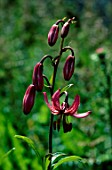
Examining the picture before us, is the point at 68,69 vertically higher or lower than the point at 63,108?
higher

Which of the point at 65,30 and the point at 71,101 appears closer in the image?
the point at 65,30

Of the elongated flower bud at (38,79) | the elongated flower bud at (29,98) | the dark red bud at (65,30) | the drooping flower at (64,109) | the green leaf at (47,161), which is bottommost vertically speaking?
the green leaf at (47,161)

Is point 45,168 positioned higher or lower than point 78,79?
A: lower

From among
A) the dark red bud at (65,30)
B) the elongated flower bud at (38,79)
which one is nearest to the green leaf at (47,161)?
the elongated flower bud at (38,79)

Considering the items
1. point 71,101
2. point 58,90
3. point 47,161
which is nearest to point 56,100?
point 58,90

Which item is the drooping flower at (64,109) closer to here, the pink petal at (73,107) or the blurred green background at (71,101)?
the pink petal at (73,107)

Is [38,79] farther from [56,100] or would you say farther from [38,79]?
[56,100]

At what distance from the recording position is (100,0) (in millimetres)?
9219

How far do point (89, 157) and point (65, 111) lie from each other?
130 cm

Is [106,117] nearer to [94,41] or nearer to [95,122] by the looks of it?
[95,122]

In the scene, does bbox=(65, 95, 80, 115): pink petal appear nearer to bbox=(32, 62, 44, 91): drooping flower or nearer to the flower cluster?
the flower cluster

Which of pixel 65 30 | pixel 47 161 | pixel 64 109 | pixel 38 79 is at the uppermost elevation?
pixel 65 30

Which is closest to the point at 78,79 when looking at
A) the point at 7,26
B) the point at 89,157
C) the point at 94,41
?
the point at 89,157

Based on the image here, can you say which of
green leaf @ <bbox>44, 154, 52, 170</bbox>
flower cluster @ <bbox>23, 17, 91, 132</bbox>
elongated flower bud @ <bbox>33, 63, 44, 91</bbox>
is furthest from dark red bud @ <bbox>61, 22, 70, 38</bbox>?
green leaf @ <bbox>44, 154, 52, 170</bbox>
